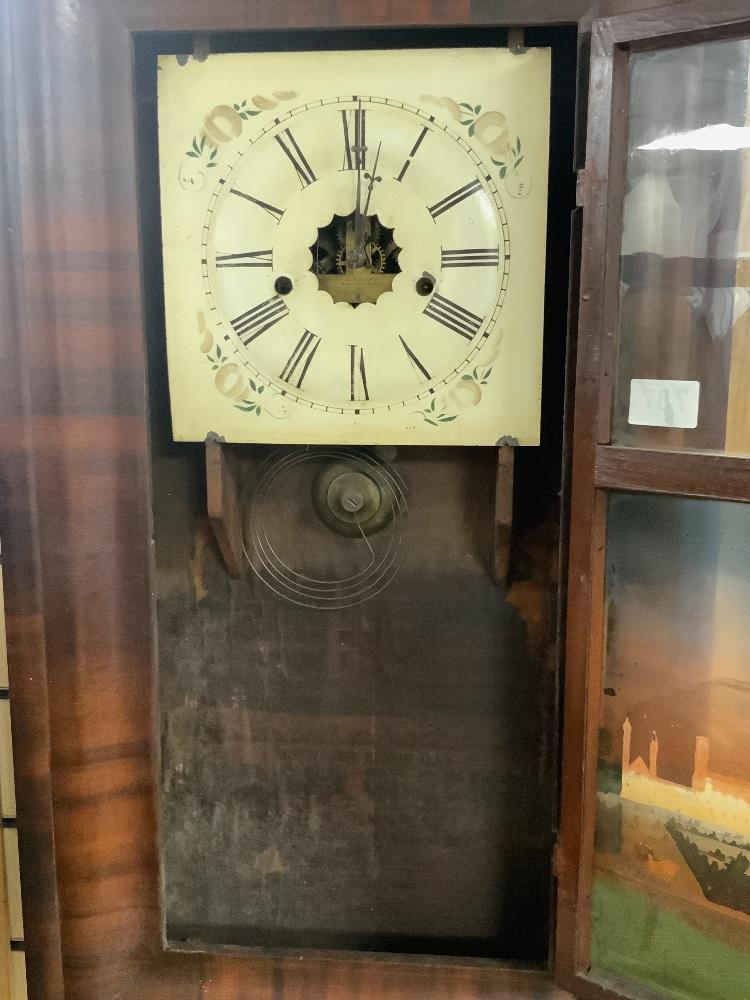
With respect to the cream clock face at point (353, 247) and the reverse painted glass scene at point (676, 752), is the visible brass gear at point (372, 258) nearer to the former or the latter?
the cream clock face at point (353, 247)

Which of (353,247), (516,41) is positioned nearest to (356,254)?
(353,247)

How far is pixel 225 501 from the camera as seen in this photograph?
48.8 inches

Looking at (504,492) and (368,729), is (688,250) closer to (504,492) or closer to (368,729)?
(504,492)

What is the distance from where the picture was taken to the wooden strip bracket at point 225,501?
121 centimetres

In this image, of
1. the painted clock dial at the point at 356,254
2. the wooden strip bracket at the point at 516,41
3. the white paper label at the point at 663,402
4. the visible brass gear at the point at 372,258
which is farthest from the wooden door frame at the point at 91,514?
the white paper label at the point at 663,402

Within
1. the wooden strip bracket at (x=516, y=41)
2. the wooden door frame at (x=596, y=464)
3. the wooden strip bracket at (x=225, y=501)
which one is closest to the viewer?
the wooden door frame at (x=596, y=464)

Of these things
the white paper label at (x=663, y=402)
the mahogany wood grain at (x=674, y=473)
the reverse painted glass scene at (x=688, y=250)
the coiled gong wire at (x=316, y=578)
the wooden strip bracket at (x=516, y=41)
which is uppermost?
the wooden strip bracket at (x=516, y=41)

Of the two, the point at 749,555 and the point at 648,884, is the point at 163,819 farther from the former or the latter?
the point at 749,555

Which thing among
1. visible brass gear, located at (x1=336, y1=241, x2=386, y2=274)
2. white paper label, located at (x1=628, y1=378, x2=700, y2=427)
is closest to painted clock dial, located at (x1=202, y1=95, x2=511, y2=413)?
visible brass gear, located at (x1=336, y1=241, x2=386, y2=274)

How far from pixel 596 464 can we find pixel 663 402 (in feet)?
0.36

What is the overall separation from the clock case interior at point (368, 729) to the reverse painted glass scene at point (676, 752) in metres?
0.14

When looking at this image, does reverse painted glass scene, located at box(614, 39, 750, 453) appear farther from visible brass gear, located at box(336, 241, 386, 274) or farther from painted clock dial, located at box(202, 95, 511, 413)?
visible brass gear, located at box(336, 241, 386, 274)

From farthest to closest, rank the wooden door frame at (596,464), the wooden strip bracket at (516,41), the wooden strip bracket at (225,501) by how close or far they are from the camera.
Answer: the wooden strip bracket at (225,501) → the wooden strip bracket at (516,41) → the wooden door frame at (596,464)

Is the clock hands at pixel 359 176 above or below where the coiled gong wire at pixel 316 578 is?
above
